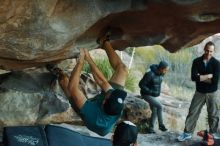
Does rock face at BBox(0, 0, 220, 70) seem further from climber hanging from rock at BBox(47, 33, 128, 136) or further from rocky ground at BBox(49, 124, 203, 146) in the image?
rocky ground at BBox(49, 124, 203, 146)

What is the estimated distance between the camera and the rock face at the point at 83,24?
5.05 meters

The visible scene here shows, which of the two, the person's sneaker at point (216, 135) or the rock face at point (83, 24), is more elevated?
the rock face at point (83, 24)

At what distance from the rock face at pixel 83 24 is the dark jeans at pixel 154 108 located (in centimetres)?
227

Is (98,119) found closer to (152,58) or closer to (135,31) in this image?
(135,31)

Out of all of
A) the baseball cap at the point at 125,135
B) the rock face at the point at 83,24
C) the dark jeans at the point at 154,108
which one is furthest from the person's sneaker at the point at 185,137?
the baseball cap at the point at 125,135

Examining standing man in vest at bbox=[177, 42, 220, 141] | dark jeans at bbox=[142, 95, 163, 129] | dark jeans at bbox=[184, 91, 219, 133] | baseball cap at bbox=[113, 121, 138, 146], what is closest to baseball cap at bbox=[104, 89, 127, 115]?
baseball cap at bbox=[113, 121, 138, 146]

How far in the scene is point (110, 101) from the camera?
516cm

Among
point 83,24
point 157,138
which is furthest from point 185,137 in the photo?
point 83,24

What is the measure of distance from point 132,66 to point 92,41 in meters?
10.2

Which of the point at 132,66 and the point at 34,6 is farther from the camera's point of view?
the point at 132,66

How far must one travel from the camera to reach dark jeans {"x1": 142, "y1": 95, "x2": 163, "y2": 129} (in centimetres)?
→ 889

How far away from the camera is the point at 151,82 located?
8781mm

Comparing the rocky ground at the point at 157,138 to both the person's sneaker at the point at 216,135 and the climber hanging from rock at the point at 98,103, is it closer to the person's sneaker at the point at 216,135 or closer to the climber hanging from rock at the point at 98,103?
the person's sneaker at the point at 216,135

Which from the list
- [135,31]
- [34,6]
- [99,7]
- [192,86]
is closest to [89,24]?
[99,7]
